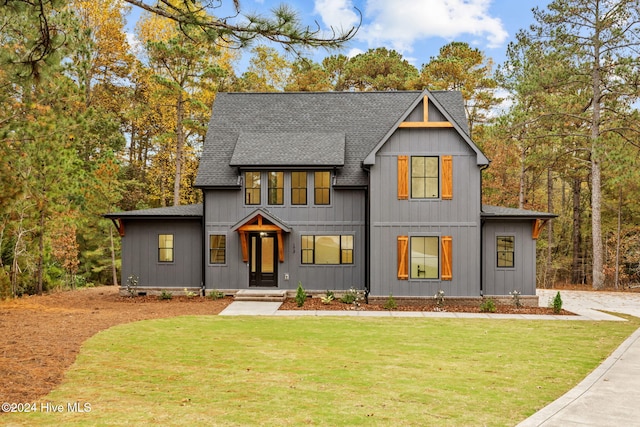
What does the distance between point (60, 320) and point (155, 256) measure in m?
7.12

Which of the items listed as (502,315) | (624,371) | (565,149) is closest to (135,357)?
(624,371)

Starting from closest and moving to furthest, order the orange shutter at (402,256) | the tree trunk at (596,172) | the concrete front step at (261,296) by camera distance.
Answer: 1. the orange shutter at (402,256)
2. the concrete front step at (261,296)
3. the tree trunk at (596,172)

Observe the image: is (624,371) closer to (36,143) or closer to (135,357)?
(135,357)

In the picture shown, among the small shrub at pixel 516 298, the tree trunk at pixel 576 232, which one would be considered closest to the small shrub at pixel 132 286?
the small shrub at pixel 516 298

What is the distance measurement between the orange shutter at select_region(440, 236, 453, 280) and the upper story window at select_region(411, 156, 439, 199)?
1578mm

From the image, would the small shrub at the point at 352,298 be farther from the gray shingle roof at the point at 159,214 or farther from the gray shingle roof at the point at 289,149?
the gray shingle roof at the point at 159,214

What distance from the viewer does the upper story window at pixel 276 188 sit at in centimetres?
2127

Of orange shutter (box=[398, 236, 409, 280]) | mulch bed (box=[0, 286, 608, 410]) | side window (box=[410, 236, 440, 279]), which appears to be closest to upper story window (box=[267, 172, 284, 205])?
mulch bed (box=[0, 286, 608, 410])

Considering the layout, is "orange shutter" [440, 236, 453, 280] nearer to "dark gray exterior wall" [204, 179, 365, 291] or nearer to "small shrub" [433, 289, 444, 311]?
"small shrub" [433, 289, 444, 311]

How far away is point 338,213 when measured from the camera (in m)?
21.1

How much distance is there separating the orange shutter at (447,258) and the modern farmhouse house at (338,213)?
0.11 ft

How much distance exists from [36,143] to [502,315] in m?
15.7

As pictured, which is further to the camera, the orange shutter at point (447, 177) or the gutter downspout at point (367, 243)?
the gutter downspout at point (367, 243)

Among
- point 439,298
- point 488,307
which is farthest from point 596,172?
point 439,298
